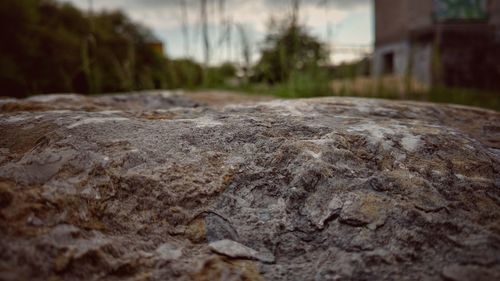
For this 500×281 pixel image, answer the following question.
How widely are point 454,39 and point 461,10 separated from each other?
54.9 inches

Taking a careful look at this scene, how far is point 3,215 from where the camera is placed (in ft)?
2.39

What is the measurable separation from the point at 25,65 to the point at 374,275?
25.9 ft

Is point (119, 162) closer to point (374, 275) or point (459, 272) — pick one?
point (374, 275)

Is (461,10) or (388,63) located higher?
(461,10)

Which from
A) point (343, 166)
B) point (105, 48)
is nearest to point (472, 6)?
point (105, 48)

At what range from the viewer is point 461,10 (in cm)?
1173

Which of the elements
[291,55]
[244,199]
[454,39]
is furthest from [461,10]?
[244,199]

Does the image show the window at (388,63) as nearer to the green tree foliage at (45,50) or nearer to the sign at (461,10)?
the sign at (461,10)

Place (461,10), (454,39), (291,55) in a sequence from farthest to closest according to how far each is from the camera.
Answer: (461,10), (454,39), (291,55)

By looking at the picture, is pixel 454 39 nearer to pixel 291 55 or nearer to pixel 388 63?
pixel 388 63

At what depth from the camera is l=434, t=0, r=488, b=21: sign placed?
11.7 metres

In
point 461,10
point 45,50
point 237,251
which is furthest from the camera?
point 461,10

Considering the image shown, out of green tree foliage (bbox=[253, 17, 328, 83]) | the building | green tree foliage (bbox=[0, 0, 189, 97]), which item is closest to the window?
the building

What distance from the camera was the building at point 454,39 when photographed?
428 inches
